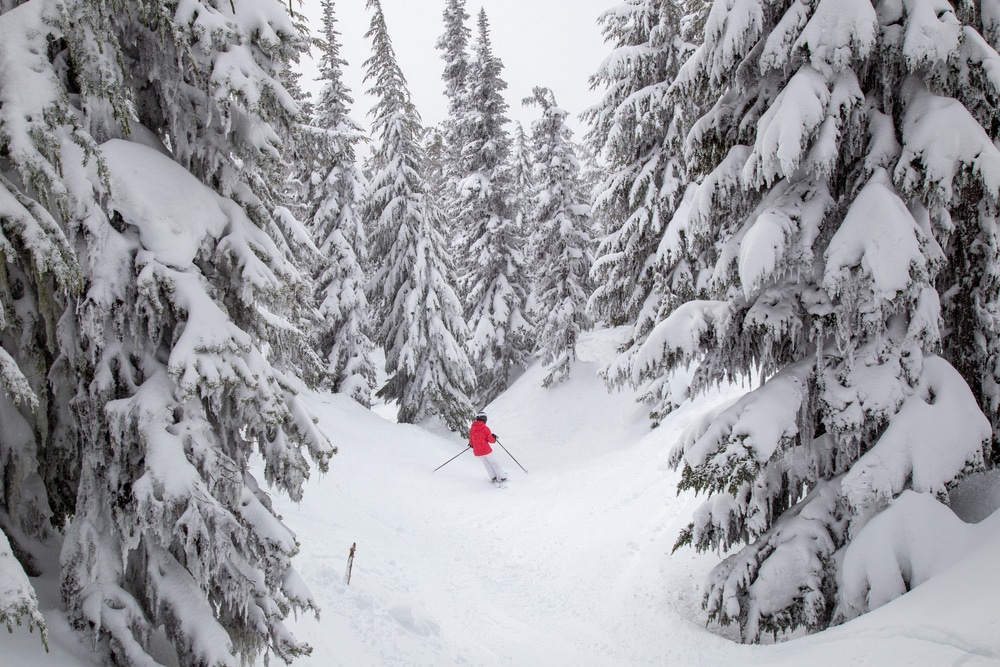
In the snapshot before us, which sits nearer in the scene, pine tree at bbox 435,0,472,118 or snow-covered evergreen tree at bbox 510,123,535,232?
pine tree at bbox 435,0,472,118

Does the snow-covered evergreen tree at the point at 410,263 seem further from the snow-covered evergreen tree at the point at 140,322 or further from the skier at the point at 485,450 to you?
the snow-covered evergreen tree at the point at 140,322

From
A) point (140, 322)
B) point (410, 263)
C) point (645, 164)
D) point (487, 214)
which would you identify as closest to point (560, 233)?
point (487, 214)

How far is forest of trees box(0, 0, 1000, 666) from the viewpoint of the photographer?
376 centimetres

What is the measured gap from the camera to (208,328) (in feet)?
13.2

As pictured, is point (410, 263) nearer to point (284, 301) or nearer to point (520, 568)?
point (520, 568)

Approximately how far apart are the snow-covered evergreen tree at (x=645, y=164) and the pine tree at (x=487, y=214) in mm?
7148

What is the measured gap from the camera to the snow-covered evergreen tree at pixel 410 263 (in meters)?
20.0

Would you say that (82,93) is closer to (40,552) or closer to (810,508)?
(40,552)

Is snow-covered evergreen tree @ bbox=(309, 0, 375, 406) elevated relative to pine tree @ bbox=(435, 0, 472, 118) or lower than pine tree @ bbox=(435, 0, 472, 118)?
lower

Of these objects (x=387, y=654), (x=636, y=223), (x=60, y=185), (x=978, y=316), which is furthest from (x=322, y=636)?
(x=636, y=223)

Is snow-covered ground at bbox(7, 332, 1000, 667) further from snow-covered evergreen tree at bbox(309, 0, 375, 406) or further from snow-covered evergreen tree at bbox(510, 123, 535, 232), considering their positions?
snow-covered evergreen tree at bbox(510, 123, 535, 232)

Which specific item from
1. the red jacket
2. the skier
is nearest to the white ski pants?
the skier

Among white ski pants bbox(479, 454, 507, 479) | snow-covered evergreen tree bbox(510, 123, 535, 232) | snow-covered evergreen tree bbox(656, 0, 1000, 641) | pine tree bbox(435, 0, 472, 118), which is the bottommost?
white ski pants bbox(479, 454, 507, 479)

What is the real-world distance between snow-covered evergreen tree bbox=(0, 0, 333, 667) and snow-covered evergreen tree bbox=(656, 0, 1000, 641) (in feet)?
14.4
